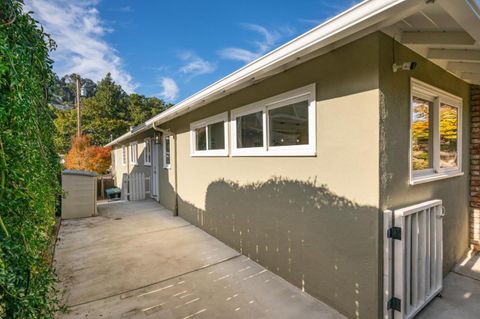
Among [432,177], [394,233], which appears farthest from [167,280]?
[432,177]

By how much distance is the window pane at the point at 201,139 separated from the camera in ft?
18.8

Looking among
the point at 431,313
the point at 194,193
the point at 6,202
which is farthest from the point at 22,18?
the point at 194,193

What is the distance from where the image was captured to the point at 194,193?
6188 millimetres

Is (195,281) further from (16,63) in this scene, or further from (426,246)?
(16,63)

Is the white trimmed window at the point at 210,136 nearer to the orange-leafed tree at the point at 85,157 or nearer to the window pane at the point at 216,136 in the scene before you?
the window pane at the point at 216,136

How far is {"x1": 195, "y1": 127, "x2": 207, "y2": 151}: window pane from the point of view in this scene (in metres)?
5.74

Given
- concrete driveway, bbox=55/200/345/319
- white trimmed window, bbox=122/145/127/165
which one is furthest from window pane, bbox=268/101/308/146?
white trimmed window, bbox=122/145/127/165

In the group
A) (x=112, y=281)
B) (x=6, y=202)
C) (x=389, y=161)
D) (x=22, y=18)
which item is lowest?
(x=112, y=281)

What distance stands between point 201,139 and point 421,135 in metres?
4.37

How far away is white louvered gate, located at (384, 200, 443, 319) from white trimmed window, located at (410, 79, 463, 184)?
457 mm

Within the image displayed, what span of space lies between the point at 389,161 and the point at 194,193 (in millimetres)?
4730

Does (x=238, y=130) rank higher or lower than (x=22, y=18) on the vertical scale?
lower

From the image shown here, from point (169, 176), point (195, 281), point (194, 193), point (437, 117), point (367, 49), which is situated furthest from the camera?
point (169, 176)

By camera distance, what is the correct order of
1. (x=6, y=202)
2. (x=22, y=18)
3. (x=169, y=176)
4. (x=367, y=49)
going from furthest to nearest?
1. (x=169, y=176)
2. (x=367, y=49)
3. (x=22, y=18)
4. (x=6, y=202)
